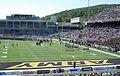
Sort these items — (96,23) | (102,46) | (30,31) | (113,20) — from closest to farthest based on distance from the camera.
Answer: (102,46), (113,20), (96,23), (30,31)

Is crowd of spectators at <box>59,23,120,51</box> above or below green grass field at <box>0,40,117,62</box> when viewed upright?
above

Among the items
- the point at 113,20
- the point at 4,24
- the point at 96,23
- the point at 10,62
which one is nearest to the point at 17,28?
the point at 4,24

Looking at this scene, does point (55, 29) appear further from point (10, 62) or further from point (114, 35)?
point (10, 62)

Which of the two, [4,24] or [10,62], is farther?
[4,24]

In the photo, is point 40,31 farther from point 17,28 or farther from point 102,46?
point 102,46

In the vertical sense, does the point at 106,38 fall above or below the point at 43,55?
above

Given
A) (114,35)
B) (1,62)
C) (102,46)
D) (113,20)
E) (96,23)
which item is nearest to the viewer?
(1,62)

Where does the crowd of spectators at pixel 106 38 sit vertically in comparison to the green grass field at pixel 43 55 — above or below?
above

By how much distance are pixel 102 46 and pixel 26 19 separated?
5596 centimetres

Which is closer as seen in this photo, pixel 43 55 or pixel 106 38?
pixel 43 55

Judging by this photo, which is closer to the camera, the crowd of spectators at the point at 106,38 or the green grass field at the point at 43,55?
the green grass field at the point at 43,55

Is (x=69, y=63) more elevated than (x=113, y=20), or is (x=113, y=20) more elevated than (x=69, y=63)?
(x=113, y=20)

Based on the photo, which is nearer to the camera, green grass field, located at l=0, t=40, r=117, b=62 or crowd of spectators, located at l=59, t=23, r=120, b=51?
green grass field, located at l=0, t=40, r=117, b=62

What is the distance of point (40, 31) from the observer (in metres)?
103
